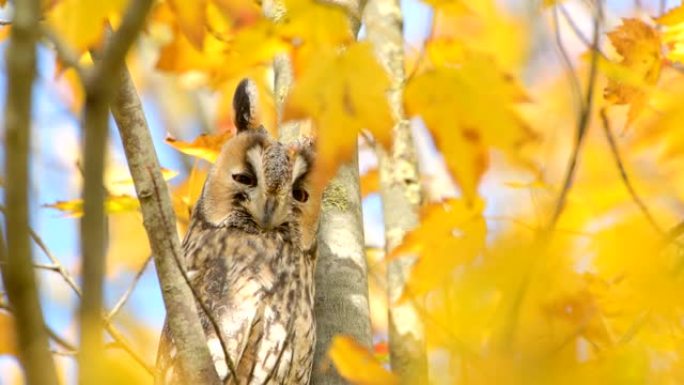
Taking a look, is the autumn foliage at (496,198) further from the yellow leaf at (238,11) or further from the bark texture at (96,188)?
the bark texture at (96,188)

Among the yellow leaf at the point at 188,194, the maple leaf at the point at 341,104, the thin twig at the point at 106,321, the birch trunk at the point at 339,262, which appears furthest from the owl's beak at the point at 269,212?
the maple leaf at the point at 341,104

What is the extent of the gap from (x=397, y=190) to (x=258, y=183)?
0.55m

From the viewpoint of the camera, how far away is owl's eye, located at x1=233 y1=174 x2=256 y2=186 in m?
3.13

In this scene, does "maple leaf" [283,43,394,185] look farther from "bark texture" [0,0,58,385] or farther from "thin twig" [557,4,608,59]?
"thin twig" [557,4,608,59]

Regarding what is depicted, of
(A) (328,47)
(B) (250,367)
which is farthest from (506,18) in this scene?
(A) (328,47)

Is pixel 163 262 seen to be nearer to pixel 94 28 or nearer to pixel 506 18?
pixel 94 28

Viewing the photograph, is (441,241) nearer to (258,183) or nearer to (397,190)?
(258,183)

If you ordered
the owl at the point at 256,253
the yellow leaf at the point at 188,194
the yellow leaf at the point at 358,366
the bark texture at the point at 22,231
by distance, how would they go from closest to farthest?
the bark texture at the point at 22,231
the yellow leaf at the point at 358,366
the owl at the point at 256,253
the yellow leaf at the point at 188,194

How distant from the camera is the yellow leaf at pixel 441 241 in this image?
2322mm

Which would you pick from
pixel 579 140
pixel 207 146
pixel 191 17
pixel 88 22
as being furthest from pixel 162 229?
pixel 207 146

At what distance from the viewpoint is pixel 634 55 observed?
2760mm

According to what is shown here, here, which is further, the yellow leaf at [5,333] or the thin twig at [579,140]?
the yellow leaf at [5,333]

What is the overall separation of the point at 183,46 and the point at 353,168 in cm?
64

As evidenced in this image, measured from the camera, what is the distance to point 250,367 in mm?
2893
